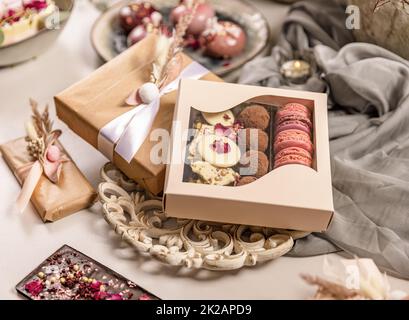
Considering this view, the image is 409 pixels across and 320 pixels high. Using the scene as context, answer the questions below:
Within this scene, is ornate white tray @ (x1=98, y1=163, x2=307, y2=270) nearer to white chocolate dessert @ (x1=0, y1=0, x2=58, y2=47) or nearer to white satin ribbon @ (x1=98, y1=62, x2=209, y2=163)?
white satin ribbon @ (x1=98, y1=62, x2=209, y2=163)

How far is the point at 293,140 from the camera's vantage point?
99 cm

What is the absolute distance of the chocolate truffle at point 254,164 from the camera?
0.97 meters

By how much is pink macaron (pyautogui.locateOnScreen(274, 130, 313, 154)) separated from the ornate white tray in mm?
123

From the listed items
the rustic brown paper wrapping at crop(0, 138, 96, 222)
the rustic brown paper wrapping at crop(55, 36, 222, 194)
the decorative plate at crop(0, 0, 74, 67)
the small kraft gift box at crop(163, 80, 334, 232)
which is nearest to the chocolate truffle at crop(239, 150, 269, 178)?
the small kraft gift box at crop(163, 80, 334, 232)

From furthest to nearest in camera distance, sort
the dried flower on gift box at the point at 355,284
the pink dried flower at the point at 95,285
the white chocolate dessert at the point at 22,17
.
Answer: the white chocolate dessert at the point at 22,17 < the pink dried flower at the point at 95,285 < the dried flower on gift box at the point at 355,284

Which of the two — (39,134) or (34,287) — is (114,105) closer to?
(39,134)

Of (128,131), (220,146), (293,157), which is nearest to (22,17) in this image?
(128,131)

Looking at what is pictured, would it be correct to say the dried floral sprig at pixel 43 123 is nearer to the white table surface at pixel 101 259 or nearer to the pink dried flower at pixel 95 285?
the white table surface at pixel 101 259

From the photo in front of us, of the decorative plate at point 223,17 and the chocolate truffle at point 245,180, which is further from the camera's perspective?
the decorative plate at point 223,17

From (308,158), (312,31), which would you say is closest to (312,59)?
(312,31)

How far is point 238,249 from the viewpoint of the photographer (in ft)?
3.16

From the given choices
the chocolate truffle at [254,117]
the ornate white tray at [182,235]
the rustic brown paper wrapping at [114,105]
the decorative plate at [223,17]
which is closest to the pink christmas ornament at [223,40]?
the decorative plate at [223,17]

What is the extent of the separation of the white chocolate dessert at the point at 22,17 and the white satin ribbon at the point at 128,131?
30cm
